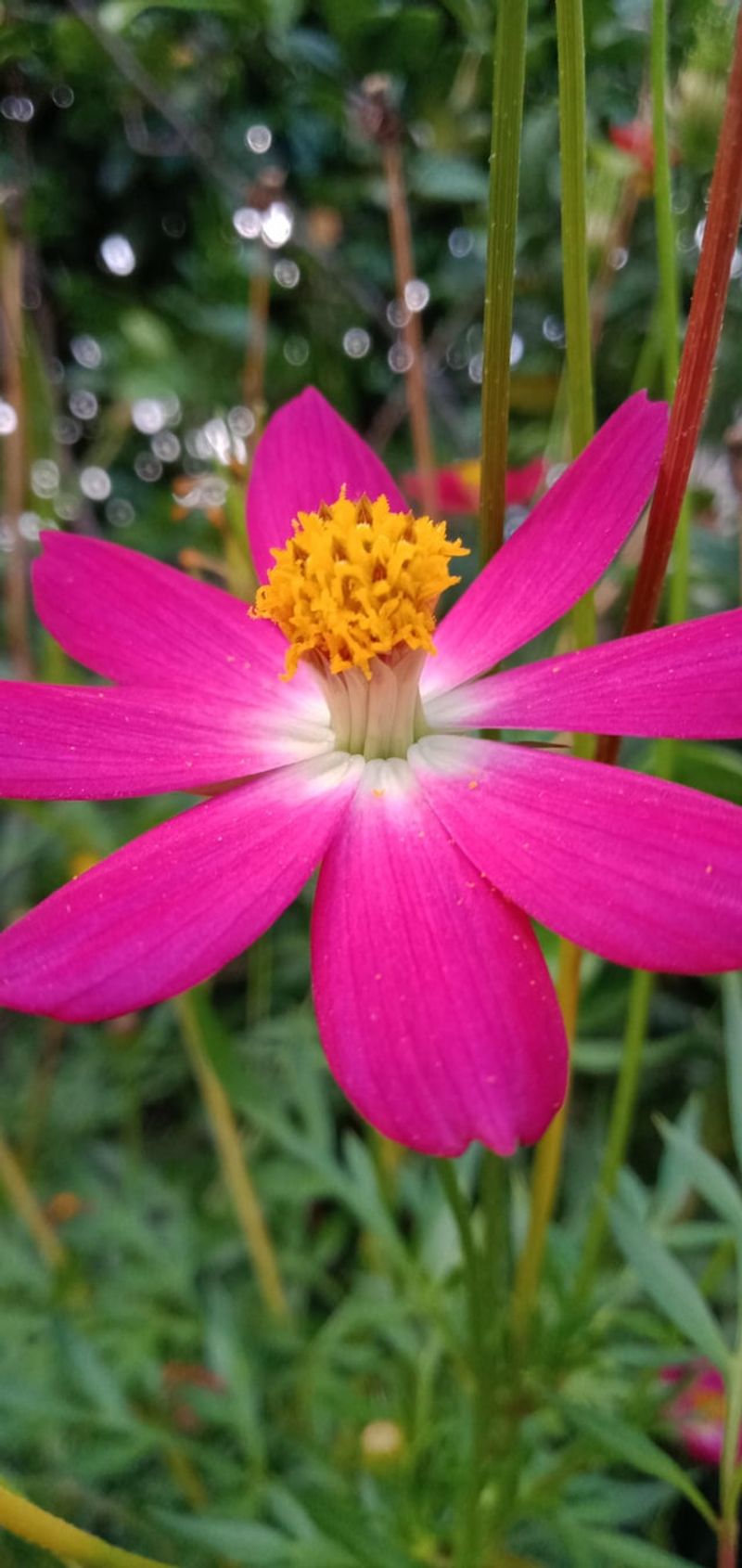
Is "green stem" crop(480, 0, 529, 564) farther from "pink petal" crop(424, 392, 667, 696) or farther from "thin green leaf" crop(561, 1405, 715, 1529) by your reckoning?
"thin green leaf" crop(561, 1405, 715, 1529)

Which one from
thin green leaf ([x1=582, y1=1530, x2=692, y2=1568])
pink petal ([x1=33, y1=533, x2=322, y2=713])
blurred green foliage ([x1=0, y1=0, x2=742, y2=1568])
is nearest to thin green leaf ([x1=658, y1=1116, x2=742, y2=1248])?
blurred green foliage ([x1=0, y1=0, x2=742, y2=1568])

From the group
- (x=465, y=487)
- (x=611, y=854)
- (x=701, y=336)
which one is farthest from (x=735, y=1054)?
(x=465, y=487)

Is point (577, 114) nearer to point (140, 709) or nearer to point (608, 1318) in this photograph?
point (140, 709)

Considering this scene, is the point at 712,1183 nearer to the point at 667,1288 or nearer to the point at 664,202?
the point at 667,1288

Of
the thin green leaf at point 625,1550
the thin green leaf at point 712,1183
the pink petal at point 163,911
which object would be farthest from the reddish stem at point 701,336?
the thin green leaf at point 625,1550

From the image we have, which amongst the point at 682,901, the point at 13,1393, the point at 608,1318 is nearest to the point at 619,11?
the point at 682,901

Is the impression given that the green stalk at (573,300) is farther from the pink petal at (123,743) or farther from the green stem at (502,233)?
the pink petal at (123,743)
